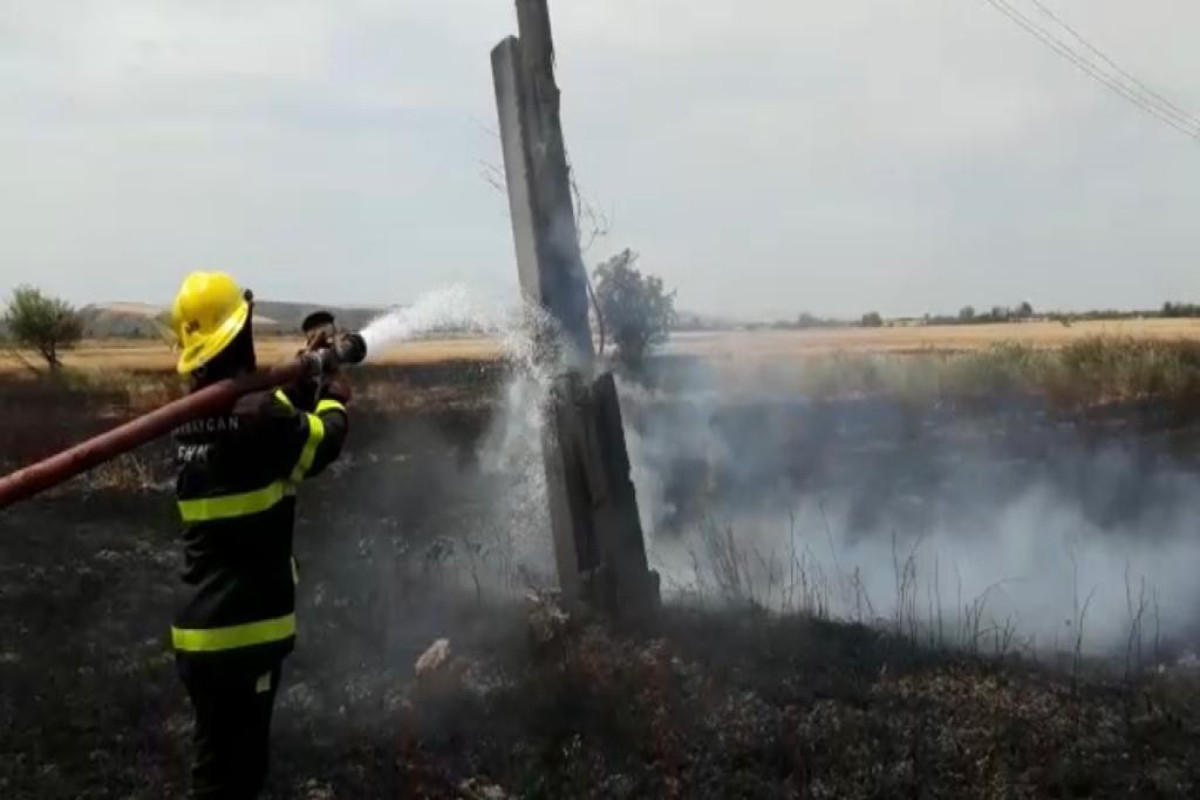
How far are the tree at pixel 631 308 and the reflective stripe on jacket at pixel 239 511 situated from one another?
988 cm

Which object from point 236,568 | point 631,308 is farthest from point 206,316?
point 631,308

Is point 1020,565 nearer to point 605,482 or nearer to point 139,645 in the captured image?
point 605,482

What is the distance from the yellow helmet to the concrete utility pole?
360 centimetres

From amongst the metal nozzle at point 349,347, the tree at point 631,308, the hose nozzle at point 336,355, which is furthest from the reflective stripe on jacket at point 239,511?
the tree at point 631,308

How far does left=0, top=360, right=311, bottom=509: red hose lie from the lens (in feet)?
13.1

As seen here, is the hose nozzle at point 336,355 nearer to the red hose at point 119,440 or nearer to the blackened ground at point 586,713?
the red hose at point 119,440

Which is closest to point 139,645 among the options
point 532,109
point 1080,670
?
point 532,109

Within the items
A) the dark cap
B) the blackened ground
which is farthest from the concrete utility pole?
the dark cap

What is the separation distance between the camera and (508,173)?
7.88 m

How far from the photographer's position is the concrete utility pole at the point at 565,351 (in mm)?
7680

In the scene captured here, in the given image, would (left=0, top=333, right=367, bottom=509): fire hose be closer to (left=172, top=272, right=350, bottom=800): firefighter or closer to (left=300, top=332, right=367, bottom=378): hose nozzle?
(left=172, top=272, right=350, bottom=800): firefighter

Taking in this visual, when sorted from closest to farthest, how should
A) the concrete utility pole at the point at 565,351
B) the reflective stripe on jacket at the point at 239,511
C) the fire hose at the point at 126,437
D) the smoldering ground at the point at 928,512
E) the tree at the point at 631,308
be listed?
the fire hose at the point at 126,437 < the reflective stripe on jacket at the point at 239,511 < the concrete utility pole at the point at 565,351 < the smoldering ground at the point at 928,512 < the tree at the point at 631,308

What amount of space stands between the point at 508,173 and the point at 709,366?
30.3 ft

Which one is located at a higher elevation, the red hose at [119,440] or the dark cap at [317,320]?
the dark cap at [317,320]
